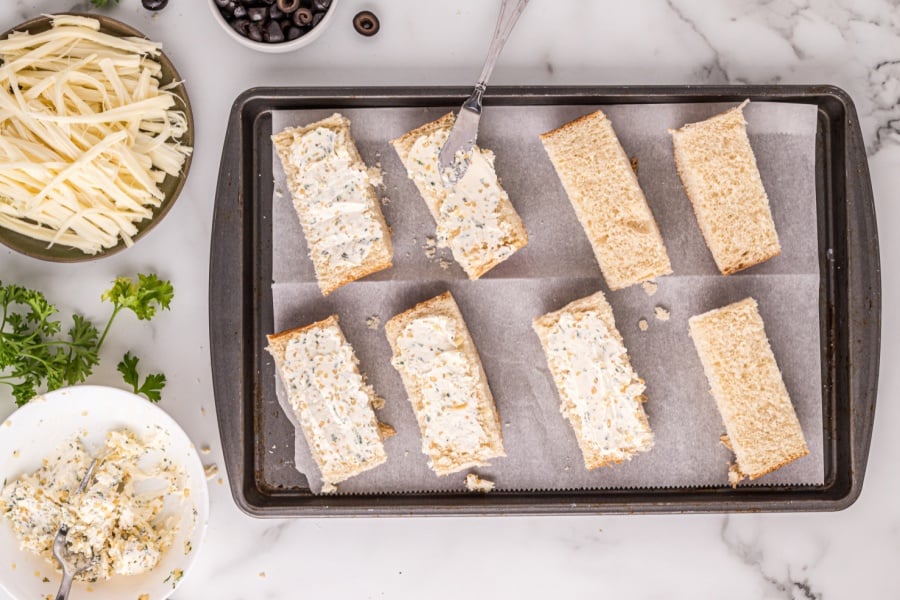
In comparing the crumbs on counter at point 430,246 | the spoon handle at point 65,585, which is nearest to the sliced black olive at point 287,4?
the crumbs on counter at point 430,246

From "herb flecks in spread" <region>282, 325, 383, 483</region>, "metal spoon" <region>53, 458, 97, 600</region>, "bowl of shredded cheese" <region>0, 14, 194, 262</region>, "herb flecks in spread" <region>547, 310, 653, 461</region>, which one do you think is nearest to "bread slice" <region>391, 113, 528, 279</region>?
"herb flecks in spread" <region>547, 310, 653, 461</region>

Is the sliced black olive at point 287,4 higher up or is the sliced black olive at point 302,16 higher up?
the sliced black olive at point 287,4

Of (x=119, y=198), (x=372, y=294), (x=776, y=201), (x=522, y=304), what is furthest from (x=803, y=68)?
(x=119, y=198)

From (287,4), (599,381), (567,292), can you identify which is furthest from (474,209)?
(287,4)

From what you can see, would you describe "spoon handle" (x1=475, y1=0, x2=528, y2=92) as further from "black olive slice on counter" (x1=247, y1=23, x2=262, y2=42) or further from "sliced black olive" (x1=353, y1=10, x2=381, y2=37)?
"black olive slice on counter" (x1=247, y1=23, x2=262, y2=42)

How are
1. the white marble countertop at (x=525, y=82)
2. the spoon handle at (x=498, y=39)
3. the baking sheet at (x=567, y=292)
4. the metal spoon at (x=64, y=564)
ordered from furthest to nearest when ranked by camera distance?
1. the white marble countertop at (x=525, y=82)
2. the baking sheet at (x=567, y=292)
3. the metal spoon at (x=64, y=564)
4. the spoon handle at (x=498, y=39)

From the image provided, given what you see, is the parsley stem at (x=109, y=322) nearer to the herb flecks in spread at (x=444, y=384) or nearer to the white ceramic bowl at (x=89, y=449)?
the white ceramic bowl at (x=89, y=449)

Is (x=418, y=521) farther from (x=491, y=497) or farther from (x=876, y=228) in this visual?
(x=876, y=228)
